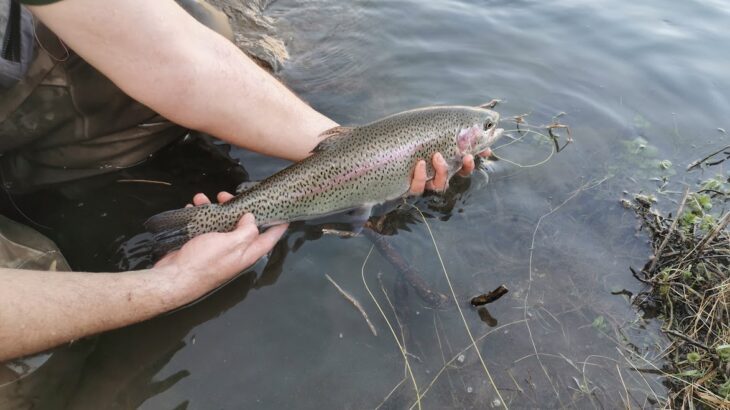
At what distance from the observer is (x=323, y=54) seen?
20.0 ft

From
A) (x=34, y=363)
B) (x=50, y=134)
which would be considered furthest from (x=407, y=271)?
(x=50, y=134)

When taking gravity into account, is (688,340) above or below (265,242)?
below

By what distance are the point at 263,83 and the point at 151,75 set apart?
2.44ft

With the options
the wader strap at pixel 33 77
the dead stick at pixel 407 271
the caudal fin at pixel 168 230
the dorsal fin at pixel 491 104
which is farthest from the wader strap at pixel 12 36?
the dorsal fin at pixel 491 104

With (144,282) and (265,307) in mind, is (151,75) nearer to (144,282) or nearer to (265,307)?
(144,282)

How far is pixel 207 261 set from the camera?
2938 mm

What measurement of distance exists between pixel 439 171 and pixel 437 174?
0.03 m

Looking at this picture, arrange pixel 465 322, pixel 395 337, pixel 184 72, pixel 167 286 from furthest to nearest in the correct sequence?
pixel 465 322 → pixel 395 337 → pixel 184 72 → pixel 167 286

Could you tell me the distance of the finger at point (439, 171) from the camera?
3.78 m

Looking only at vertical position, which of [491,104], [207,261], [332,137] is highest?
[332,137]

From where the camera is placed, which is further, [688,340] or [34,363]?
[688,340]

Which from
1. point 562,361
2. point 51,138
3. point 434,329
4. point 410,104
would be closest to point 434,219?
point 434,329

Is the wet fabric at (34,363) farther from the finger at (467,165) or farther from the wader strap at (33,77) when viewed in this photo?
the finger at (467,165)

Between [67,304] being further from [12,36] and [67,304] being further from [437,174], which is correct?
[437,174]
